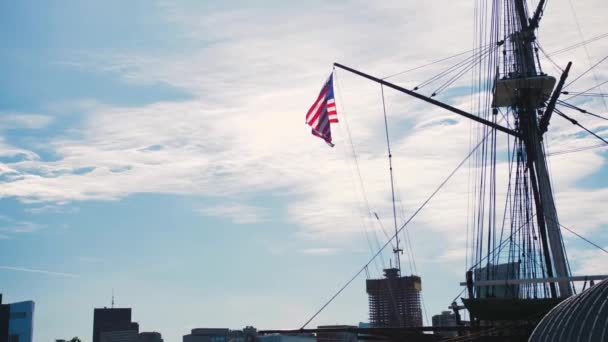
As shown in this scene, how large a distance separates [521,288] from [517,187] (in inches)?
272

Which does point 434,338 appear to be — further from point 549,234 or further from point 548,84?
point 548,84

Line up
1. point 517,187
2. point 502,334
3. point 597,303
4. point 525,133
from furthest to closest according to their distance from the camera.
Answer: point 517,187
point 525,133
point 502,334
point 597,303

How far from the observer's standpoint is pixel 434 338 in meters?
37.9

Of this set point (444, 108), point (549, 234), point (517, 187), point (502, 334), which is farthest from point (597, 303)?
point (517, 187)

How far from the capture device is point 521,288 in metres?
53.0

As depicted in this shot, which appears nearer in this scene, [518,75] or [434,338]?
[434,338]

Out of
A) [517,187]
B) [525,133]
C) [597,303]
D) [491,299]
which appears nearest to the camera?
[597,303]

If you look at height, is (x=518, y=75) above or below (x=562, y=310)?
above

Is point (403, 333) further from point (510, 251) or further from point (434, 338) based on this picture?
point (510, 251)

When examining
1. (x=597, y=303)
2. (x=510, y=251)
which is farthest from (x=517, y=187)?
(x=597, y=303)

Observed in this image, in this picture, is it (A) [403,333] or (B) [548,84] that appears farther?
(B) [548,84]

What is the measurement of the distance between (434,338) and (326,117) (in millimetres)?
13300

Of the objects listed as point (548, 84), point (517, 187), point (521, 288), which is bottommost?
point (521, 288)

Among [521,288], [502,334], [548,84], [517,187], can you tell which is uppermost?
[548,84]
